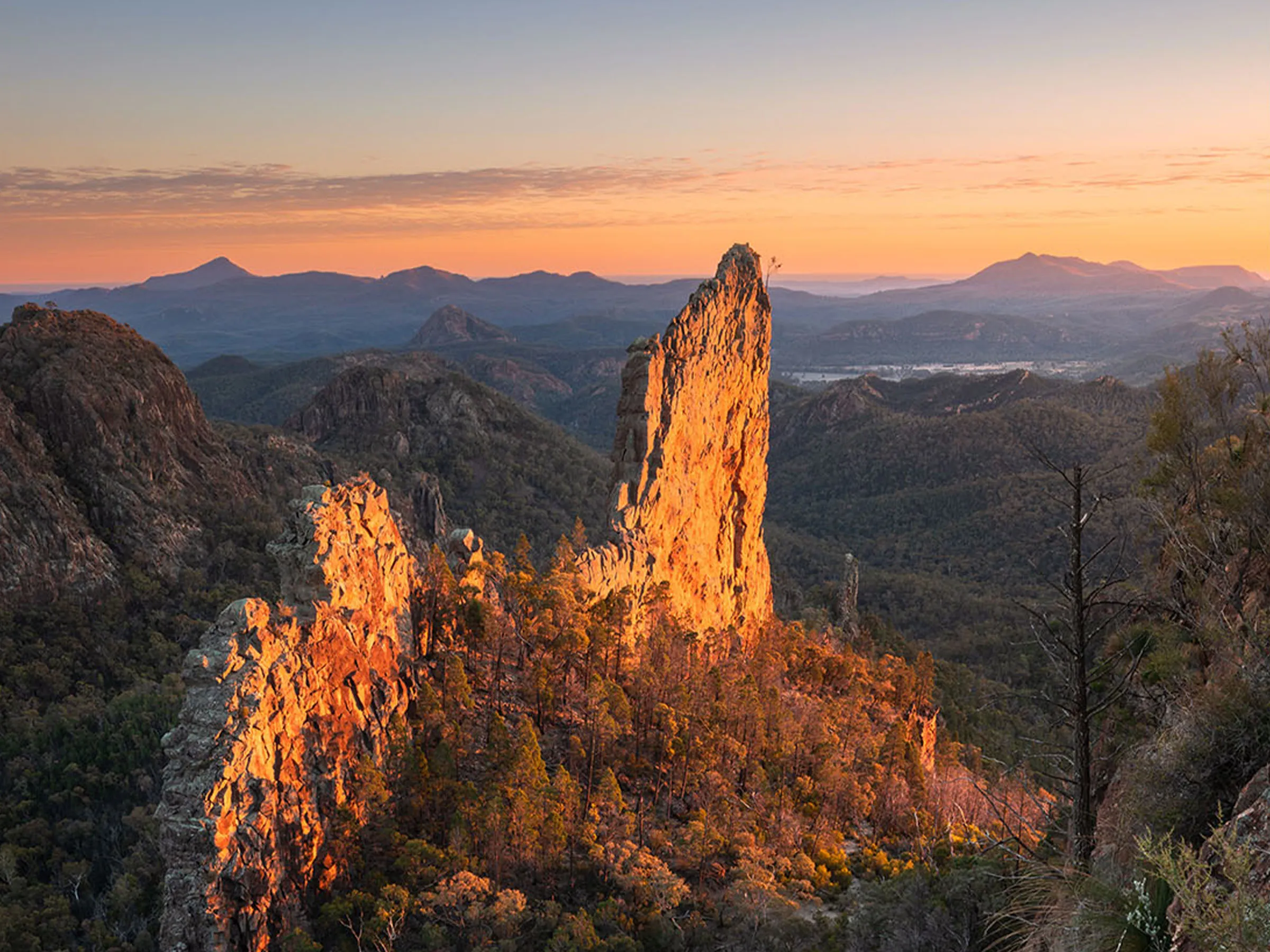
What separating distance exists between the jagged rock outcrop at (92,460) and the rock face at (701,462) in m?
53.6

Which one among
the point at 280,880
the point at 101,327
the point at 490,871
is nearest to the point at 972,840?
the point at 490,871

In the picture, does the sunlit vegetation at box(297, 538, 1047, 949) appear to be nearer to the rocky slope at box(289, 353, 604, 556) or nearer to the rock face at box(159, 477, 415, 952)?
the rock face at box(159, 477, 415, 952)

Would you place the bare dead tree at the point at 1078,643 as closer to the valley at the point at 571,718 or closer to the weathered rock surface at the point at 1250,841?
the valley at the point at 571,718

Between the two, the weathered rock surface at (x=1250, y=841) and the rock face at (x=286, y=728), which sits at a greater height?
the weathered rock surface at (x=1250, y=841)

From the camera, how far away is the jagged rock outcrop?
69625mm

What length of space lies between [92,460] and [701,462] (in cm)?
6499

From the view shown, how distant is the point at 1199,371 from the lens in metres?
26.1

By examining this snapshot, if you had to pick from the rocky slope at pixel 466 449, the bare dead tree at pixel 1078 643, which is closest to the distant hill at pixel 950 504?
the rocky slope at pixel 466 449

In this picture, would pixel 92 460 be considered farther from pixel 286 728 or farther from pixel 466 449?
pixel 286 728

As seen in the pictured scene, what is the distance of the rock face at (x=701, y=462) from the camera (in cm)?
3819

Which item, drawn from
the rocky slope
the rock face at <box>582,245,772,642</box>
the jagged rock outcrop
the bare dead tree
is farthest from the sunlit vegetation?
the rocky slope

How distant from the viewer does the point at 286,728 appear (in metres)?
20.5

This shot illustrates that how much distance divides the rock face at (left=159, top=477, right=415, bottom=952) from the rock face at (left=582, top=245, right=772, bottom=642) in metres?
11.7

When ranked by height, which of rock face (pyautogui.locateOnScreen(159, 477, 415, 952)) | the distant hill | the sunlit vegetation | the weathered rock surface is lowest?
the distant hill
